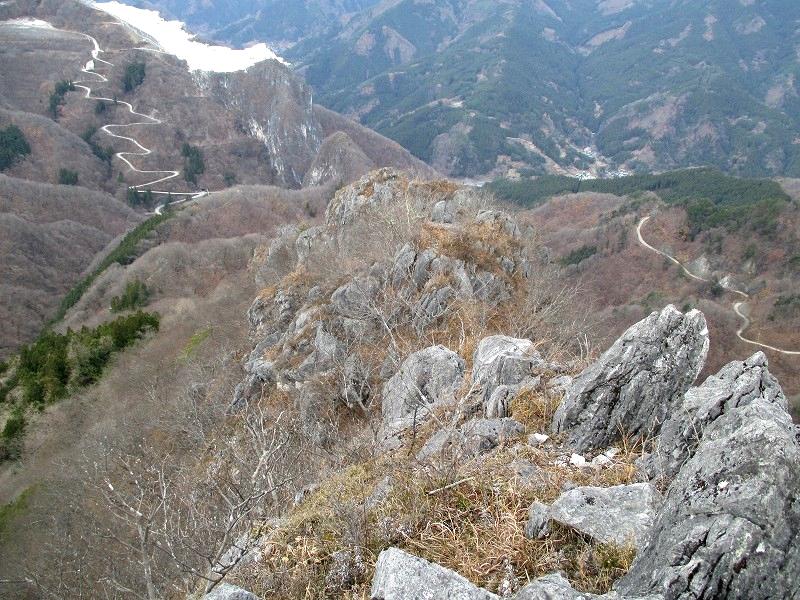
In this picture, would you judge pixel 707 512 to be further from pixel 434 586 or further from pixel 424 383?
pixel 424 383

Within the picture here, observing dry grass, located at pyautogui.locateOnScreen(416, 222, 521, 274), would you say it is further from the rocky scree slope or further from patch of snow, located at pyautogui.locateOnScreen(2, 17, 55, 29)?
patch of snow, located at pyautogui.locateOnScreen(2, 17, 55, 29)

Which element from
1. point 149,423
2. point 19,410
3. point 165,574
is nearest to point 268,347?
point 149,423

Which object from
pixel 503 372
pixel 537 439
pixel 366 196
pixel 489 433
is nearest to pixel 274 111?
pixel 366 196

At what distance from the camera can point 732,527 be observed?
362 cm

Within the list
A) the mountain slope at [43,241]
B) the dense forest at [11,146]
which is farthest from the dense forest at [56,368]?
the dense forest at [11,146]

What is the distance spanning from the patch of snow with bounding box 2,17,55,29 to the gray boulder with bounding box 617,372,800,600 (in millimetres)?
209720

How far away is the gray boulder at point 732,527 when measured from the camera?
11.4 feet

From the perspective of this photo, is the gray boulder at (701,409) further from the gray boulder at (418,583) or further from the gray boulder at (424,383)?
the gray boulder at (424,383)

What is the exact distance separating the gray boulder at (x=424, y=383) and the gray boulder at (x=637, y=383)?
9.73 ft

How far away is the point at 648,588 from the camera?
3756mm

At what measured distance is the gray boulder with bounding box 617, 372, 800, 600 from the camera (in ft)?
11.4

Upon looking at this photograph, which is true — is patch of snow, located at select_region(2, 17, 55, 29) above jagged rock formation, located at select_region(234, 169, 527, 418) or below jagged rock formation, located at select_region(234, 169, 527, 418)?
above

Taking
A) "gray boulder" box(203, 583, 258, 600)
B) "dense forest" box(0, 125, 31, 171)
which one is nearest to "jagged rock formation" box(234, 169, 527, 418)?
"gray boulder" box(203, 583, 258, 600)

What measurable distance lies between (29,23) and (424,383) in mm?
211870
